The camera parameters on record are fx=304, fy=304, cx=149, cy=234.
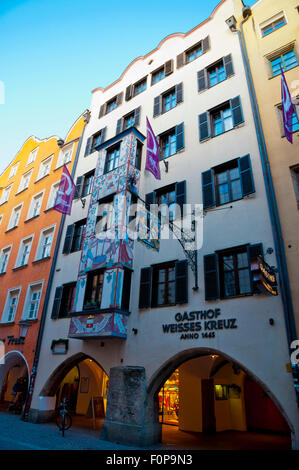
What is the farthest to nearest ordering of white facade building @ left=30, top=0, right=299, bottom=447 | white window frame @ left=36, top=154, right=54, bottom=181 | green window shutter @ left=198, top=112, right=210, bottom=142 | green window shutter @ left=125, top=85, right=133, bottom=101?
1. white window frame @ left=36, top=154, right=54, bottom=181
2. green window shutter @ left=125, top=85, right=133, bottom=101
3. green window shutter @ left=198, top=112, right=210, bottom=142
4. white facade building @ left=30, top=0, right=299, bottom=447

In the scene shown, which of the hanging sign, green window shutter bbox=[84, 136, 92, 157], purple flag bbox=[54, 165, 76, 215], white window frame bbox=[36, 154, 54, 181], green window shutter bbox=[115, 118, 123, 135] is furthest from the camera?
white window frame bbox=[36, 154, 54, 181]

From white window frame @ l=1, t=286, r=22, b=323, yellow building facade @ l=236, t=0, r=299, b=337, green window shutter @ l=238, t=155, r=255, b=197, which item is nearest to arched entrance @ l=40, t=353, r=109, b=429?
white window frame @ l=1, t=286, r=22, b=323

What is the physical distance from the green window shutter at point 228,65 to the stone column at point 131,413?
1307cm

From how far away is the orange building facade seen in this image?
1650 cm

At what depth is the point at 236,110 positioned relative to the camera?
41.2 ft

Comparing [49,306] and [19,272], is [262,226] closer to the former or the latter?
[49,306]

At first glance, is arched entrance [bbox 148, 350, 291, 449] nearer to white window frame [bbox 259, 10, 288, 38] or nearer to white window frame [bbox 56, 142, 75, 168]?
white window frame [bbox 259, 10, 288, 38]

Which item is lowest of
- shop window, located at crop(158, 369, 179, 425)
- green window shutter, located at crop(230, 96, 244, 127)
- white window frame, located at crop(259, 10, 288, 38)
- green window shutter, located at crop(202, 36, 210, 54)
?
shop window, located at crop(158, 369, 179, 425)

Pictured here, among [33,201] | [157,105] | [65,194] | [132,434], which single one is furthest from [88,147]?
[132,434]

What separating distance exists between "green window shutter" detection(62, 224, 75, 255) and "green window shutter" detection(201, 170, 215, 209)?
796 centimetres

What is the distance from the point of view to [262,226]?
32.6 feet
